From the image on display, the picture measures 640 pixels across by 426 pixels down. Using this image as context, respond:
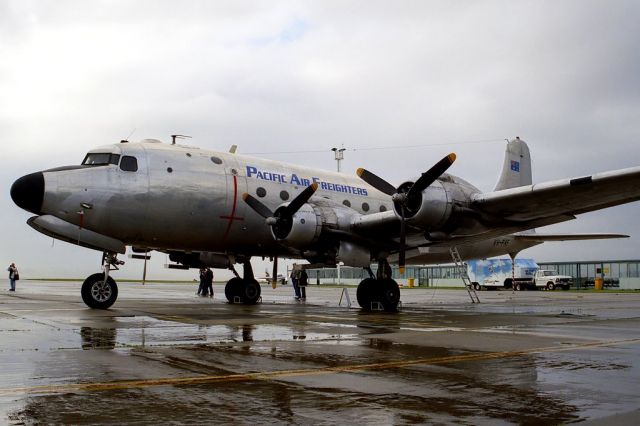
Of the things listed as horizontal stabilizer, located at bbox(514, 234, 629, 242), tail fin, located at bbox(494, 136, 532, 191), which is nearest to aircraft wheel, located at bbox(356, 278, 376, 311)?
tail fin, located at bbox(494, 136, 532, 191)

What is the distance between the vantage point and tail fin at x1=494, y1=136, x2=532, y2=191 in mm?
22750

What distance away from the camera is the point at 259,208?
1878cm

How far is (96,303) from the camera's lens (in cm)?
1691

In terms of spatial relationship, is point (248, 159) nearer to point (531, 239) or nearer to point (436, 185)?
point (436, 185)

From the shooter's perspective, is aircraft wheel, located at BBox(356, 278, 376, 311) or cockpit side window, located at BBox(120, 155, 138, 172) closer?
cockpit side window, located at BBox(120, 155, 138, 172)

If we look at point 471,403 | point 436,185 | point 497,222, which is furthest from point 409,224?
point 471,403

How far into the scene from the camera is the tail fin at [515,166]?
2275 cm

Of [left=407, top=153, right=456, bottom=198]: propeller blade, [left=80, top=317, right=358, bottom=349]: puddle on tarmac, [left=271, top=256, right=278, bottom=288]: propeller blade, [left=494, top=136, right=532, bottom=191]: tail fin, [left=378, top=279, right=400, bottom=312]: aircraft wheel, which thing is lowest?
[left=80, top=317, right=358, bottom=349]: puddle on tarmac

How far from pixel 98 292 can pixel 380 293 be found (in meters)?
8.28

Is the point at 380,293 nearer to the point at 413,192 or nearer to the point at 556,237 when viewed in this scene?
the point at 413,192

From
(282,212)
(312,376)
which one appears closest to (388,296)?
(282,212)

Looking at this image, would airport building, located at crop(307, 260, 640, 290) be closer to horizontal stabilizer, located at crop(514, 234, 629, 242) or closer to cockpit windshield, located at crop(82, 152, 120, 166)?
horizontal stabilizer, located at crop(514, 234, 629, 242)

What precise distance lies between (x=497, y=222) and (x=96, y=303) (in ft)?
38.7

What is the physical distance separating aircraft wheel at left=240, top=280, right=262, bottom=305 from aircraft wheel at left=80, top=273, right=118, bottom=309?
672 cm
